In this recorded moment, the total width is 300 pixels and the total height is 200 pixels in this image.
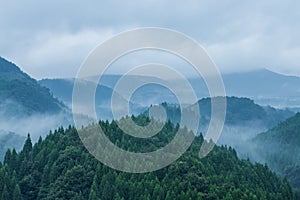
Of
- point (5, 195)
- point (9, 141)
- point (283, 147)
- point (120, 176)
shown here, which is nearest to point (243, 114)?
point (283, 147)

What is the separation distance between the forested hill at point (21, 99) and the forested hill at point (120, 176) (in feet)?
353

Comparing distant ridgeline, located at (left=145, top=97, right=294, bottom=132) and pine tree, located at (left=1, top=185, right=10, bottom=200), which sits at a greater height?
distant ridgeline, located at (left=145, top=97, right=294, bottom=132)

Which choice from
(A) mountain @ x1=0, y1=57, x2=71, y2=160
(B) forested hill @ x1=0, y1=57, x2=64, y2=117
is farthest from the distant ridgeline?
(B) forested hill @ x1=0, y1=57, x2=64, y2=117

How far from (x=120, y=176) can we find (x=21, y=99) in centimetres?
12210

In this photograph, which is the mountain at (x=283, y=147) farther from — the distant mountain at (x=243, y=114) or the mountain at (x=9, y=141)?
the mountain at (x=9, y=141)

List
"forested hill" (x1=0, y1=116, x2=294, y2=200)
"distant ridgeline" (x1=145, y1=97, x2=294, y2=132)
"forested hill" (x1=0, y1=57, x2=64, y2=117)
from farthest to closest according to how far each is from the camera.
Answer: "distant ridgeline" (x1=145, y1=97, x2=294, y2=132) < "forested hill" (x1=0, y1=57, x2=64, y2=117) < "forested hill" (x1=0, y1=116, x2=294, y2=200)

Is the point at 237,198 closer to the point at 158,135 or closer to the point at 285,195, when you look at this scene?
the point at 285,195

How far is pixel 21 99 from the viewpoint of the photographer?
15412cm

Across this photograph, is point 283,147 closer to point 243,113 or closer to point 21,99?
point 243,113

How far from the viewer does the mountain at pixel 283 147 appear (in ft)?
305

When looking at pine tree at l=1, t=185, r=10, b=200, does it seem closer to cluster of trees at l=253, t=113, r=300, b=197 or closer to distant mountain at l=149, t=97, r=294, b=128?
cluster of trees at l=253, t=113, r=300, b=197

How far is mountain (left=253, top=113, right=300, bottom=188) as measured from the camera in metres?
92.8

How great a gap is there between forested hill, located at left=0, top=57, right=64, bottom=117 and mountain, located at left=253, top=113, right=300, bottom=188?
7526 centimetres

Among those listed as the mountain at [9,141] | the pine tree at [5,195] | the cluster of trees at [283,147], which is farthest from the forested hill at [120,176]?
the mountain at [9,141]
